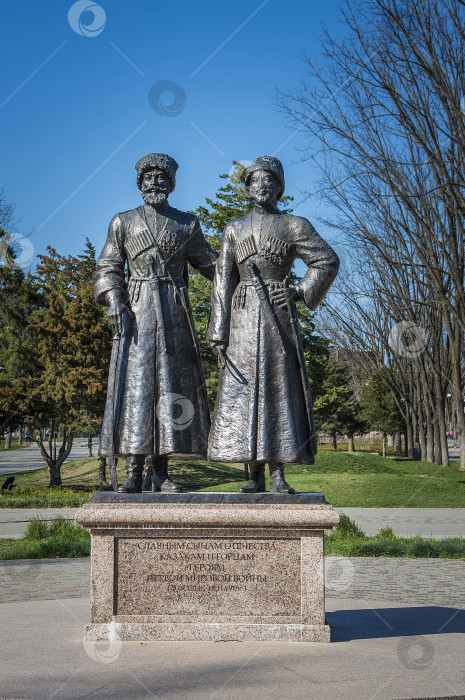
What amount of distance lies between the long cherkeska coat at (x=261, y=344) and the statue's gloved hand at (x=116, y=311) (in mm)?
696

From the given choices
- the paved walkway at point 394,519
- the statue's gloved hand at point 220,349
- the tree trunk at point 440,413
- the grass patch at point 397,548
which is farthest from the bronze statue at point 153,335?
the tree trunk at point 440,413

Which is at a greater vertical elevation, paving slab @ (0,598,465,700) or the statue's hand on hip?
the statue's hand on hip

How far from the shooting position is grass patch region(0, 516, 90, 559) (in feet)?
34.5

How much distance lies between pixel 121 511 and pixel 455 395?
22255 millimetres

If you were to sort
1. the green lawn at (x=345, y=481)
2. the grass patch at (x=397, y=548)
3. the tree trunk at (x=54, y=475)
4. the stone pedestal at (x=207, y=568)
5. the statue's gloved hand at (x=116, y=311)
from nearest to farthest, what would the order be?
the stone pedestal at (x=207, y=568) → the statue's gloved hand at (x=116, y=311) → the grass patch at (x=397, y=548) → the green lawn at (x=345, y=481) → the tree trunk at (x=54, y=475)

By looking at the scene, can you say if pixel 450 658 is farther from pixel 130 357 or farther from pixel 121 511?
pixel 130 357

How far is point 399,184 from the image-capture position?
18672 mm

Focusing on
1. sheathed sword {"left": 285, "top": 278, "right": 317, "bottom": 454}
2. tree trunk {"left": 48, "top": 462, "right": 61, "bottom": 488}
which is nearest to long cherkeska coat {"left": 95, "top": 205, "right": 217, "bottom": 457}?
sheathed sword {"left": 285, "top": 278, "right": 317, "bottom": 454}

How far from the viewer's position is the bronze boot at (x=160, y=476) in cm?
602

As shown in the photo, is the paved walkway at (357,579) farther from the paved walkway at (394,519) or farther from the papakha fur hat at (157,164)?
the papakha fur hat at (157,164)

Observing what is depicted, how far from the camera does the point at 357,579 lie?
8844 millimetres

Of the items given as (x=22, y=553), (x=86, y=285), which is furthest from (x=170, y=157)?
(x=86, y=285)

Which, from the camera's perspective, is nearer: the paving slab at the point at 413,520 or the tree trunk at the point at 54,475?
the paving slab at the point at 413,520

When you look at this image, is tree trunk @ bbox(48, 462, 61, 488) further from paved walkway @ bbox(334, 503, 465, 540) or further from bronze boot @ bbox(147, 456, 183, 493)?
bronze boot @ bbox(147, 456, 183, 493)
